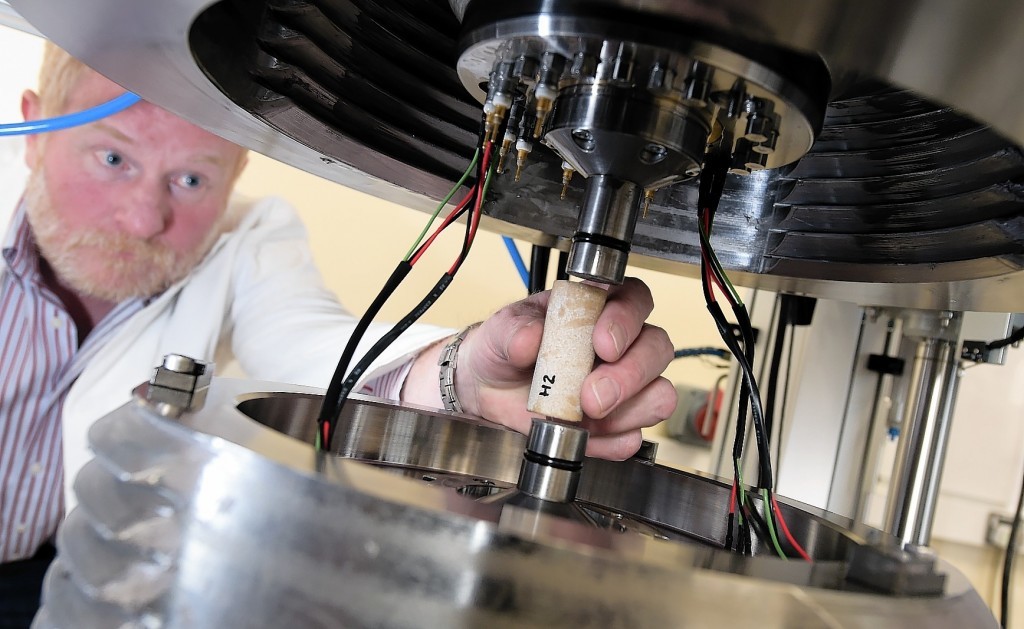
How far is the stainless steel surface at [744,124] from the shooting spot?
8.8 inches

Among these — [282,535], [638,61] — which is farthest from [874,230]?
[282,535]

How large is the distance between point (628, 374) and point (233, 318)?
127 cm

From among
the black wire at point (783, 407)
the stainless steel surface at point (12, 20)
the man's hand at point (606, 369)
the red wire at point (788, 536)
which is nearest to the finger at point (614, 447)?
the man's hand at point (606, 369)

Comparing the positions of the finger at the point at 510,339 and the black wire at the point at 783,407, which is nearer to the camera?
the finger at the point at 510,339

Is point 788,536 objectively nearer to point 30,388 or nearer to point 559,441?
point 559,441

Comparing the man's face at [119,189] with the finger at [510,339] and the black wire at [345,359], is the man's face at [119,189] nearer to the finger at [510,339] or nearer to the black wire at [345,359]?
the finger at [510,339]

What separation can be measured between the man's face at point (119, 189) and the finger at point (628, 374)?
1.06m

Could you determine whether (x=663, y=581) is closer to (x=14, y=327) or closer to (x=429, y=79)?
(x=429, y=79)

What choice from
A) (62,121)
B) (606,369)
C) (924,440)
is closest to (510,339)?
(606,369)

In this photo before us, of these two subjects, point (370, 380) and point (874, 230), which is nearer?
point (874, 230)

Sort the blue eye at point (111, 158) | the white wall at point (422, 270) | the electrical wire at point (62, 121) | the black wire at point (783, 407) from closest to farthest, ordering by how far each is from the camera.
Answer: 1. the black wire at point (783, 407)
2. the electrical wire at point (62, 121)
3. the white wall at point (422, 270)
4. the blue eye at point (111, 158)

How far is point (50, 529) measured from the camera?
1.29 metres

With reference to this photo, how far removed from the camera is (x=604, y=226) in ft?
1.16

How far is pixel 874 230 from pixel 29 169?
1.46m
